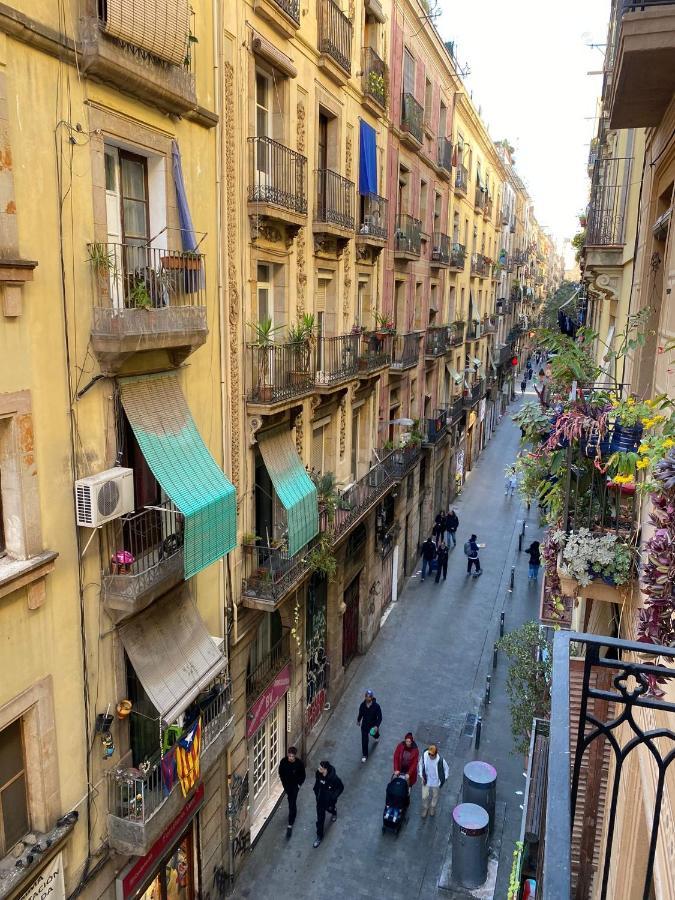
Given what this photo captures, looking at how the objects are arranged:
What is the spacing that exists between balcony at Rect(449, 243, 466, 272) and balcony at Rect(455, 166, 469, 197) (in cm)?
222

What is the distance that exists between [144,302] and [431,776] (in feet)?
34.0

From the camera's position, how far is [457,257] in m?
28.9

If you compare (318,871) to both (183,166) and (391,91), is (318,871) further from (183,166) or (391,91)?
(391,91)

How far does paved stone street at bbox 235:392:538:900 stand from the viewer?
39.8 ft

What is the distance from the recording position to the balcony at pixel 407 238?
20.6m

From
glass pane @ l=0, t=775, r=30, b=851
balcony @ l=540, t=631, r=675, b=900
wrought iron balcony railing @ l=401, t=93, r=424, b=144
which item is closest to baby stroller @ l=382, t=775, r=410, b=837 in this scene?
balcony @ l=540, t=631, r=675, b=900

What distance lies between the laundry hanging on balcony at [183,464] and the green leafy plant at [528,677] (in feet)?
19.0

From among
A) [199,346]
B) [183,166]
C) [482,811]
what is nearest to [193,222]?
[183,166]

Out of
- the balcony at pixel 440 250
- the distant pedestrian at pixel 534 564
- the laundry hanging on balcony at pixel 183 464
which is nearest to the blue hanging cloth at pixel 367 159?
the balcony at pixel 440 250

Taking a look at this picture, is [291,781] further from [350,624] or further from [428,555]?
[428,555]

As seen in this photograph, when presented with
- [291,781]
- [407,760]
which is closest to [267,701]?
[291,781]

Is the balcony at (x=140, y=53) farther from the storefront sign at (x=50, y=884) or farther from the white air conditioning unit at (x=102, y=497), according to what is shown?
the storefront sign at (x=50, y=884)

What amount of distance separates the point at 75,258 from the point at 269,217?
5.02 meters

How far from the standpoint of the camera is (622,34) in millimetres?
5773
